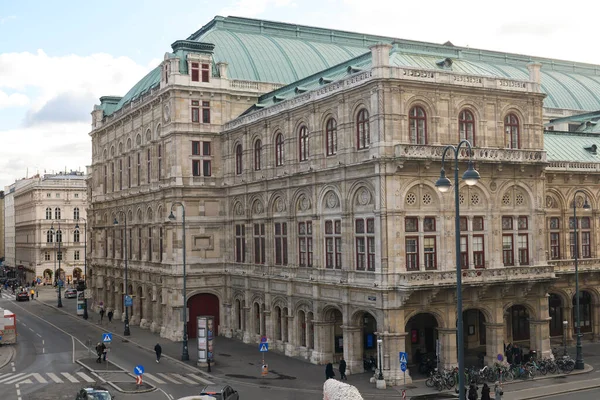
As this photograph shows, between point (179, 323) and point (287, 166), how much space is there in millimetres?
19106

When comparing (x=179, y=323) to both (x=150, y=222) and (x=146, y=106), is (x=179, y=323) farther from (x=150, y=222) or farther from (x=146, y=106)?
(x=146, y=106)

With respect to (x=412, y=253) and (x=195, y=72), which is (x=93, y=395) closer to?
(x=412, y=253)

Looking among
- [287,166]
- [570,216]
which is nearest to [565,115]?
[570,216]

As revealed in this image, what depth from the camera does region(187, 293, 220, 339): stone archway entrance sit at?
6625 cm

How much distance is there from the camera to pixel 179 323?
65500 mm

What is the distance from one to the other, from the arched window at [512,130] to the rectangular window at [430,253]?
30.6 ft

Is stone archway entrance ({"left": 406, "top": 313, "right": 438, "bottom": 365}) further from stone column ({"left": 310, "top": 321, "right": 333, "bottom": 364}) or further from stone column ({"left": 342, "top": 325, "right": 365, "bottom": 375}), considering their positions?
stone column ({"left": 310, "top": 321, "right": 333, "bottom": 364})

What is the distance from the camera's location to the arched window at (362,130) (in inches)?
1864

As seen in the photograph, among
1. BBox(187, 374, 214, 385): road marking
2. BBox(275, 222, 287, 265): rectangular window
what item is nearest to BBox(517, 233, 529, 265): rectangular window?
BBox(275, 222, 287, 265): rectangular window

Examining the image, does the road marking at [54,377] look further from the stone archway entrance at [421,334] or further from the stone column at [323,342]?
the stone archway entrance at [421,334]

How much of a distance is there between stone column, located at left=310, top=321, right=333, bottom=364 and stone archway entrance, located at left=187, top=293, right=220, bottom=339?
58.3ft

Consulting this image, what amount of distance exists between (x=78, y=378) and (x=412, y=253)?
23.0 meters

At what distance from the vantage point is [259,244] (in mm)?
61750

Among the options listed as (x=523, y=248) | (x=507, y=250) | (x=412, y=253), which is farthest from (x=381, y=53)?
(x=523, y=248)
